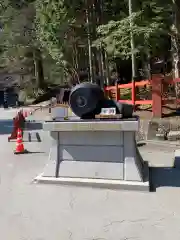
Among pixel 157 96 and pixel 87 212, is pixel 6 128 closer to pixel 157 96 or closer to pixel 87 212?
pixel 157 96

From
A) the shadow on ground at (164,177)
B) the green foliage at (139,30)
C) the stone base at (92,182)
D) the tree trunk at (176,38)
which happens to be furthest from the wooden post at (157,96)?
the stone base at (92,182)

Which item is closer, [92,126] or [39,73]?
[92,126]

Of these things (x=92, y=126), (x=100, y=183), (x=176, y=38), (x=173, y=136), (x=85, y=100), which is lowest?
(x=173, y=136)

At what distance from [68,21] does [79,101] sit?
21.0 m

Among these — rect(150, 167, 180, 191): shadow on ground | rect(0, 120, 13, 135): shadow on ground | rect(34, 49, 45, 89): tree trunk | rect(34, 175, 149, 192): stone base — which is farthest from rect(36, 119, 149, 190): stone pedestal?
rect(34, 49, 45, 89): tree trunk

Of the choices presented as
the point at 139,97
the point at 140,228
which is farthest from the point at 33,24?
the point at 140,228

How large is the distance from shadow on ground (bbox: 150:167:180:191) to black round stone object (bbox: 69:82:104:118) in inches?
63.4

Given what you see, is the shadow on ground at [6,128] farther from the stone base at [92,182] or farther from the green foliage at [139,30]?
the stone base at [92,182]

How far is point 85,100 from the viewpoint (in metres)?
6.62

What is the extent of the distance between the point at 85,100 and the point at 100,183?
56.6 inches

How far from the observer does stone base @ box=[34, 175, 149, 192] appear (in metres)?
6.26

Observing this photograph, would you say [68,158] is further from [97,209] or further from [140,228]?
[140,228]

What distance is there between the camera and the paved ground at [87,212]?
4664mm

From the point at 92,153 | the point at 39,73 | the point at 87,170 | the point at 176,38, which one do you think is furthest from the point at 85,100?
the point at 39,73
